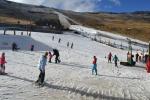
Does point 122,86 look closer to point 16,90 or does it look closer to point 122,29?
point 16,90

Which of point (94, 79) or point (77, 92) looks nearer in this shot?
point (77, 92)

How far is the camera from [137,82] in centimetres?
2570

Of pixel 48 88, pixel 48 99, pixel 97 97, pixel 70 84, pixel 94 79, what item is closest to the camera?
pixel 48 99

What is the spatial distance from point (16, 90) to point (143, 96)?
20.1 feet

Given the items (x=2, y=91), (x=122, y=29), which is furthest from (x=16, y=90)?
(x=122, y=29)

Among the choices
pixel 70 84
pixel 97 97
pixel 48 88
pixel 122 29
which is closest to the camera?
pixel 97 97

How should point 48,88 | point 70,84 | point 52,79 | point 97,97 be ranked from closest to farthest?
point 97,97, point 48,88, point 70,84, point 52,79

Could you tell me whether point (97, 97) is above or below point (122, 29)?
below

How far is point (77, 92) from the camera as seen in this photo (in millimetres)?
19641

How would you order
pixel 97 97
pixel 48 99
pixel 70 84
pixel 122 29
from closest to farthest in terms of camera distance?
pixel 48 99
pixel 97 97
pixel 70 84
pixel 122 29

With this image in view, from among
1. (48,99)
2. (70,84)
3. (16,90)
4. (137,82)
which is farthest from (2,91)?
(137,82)

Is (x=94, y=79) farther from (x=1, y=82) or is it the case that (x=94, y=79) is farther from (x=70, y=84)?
(x=1, y=82)

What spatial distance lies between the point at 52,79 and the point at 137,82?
5.60 m

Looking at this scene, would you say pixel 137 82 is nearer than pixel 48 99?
No
